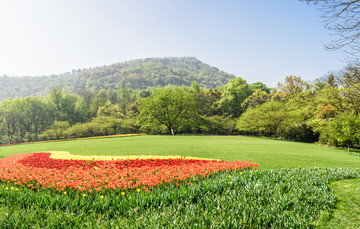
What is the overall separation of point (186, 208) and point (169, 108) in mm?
40732

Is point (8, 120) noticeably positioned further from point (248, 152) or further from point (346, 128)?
point (346, 128)

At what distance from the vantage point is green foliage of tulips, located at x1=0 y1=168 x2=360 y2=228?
3307mm

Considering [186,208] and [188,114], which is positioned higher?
[188,114]

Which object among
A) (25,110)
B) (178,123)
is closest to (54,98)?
(25,110)

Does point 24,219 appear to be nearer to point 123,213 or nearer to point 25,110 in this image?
point 123,213

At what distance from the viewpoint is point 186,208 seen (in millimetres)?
3846

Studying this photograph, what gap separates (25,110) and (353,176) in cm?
5912

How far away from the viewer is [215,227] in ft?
10.4

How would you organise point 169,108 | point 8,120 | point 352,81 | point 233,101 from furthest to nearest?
point 233,101 < point 8,120 < point 169,108 < point 352,81

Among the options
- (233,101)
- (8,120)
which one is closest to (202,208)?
(233,101)

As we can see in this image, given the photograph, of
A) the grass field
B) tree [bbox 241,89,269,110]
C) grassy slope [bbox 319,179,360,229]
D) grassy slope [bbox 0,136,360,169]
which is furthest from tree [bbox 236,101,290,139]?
the grass field

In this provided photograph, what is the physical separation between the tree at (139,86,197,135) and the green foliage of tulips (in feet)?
122

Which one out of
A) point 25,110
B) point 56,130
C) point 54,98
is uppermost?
point 54,98

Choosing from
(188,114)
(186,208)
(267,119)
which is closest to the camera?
(186,208)
